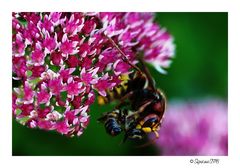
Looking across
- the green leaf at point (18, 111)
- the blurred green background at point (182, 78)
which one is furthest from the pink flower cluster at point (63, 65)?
the blurred green background at point (182, 78)

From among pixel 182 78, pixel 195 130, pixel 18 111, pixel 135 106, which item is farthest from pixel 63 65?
A: pixel 182 78

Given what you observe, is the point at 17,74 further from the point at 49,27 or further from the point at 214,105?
the point at 214,105

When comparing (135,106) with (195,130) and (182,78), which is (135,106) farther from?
(182,78)

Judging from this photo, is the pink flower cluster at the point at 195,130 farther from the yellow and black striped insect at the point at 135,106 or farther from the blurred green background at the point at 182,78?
the yellow and black striped insect at the point at 135,106
